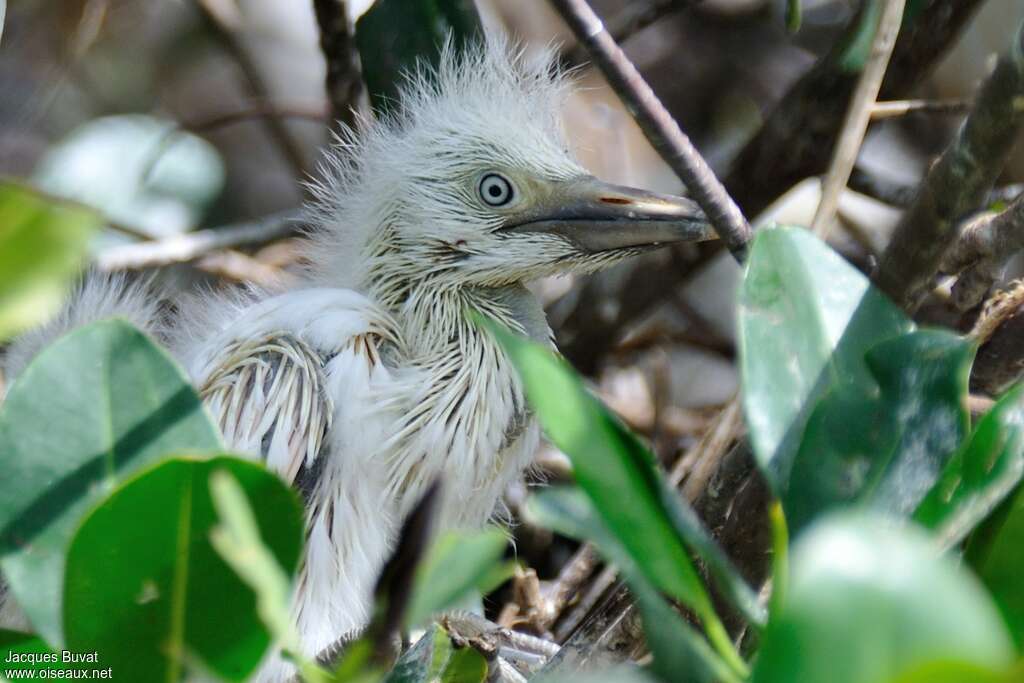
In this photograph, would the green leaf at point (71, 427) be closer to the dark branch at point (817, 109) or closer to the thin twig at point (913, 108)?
the thin twig at point (913, 108)

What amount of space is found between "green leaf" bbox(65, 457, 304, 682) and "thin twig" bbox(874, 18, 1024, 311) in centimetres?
80

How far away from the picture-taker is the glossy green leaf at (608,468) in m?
0.60

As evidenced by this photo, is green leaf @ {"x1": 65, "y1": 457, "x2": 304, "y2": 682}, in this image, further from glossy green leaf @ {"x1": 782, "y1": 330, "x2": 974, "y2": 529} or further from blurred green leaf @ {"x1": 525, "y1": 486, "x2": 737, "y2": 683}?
glossy green leaf @ {"x1": 782, "y1": 330, "x2": 974, "y2": 529}

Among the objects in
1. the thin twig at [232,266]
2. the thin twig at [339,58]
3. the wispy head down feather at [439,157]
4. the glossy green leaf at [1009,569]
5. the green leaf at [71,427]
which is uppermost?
the thin twig at [339,58]

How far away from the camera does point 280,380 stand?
140 cm

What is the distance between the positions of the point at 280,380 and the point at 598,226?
0.49 meters

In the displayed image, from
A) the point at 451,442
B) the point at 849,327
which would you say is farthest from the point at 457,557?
the point at 451,442

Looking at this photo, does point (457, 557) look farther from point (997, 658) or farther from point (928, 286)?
point (928, 286)

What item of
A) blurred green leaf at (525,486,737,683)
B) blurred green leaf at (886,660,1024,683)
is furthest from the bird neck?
blurred green leaf at (886,660,1024,683)

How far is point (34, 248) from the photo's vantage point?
0.51 m

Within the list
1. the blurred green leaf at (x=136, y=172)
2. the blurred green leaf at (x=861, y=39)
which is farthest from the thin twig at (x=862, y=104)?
the blurred green leaf at (x=136, y=172)

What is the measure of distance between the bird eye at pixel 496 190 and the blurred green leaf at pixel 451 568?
3.66ft

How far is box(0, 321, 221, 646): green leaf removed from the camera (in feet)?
2.35

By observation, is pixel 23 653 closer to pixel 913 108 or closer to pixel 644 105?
pixel 644 105
